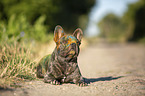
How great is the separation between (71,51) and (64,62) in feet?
1.08

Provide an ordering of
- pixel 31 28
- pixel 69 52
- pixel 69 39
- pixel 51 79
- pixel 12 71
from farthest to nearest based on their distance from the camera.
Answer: pixel 31 28, pixel 12 71, pixel 51 79, pixel 69 39, pixel 69 52

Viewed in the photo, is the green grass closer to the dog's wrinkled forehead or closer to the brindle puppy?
the brindle puppy

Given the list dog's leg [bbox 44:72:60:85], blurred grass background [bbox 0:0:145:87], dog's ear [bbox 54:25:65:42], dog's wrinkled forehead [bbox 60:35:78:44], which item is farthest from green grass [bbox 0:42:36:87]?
dog's wrinkled forehead [bbox 60:35:78:44]

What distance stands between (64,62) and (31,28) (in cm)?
791

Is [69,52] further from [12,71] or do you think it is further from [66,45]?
[12,71]

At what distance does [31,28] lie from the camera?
38.2ft

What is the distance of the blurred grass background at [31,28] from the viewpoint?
5.02 metres

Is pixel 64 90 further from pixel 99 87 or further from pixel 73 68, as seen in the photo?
pixel 99 87

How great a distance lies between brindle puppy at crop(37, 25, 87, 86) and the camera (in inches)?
162

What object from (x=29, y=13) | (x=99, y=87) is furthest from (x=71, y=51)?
(x=29, y=13)

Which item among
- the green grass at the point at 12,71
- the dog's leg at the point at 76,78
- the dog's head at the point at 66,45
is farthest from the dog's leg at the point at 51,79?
the green grass at the point at 12,71

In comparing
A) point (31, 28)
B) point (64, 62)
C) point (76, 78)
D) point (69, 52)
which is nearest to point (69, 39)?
point (69, 52)

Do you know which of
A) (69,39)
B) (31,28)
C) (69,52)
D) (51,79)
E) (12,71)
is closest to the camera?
(69,52)

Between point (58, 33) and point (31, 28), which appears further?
point (31, 28)
